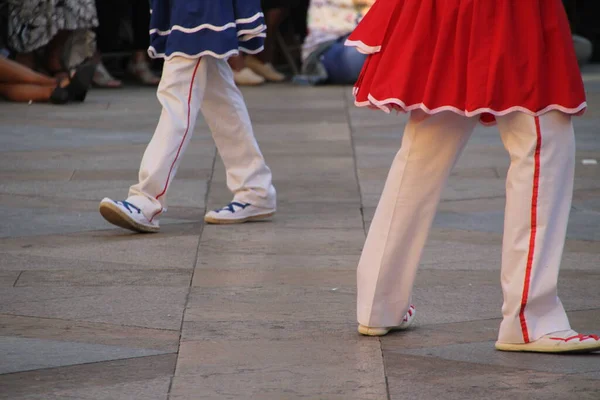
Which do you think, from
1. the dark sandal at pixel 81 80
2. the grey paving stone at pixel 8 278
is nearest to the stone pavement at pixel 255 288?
the grey paving stone at pixel 8 278

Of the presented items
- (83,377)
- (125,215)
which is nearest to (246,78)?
(125,215)

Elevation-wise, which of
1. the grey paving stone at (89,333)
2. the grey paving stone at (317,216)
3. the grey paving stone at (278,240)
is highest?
the grey paving stone at (89,333)

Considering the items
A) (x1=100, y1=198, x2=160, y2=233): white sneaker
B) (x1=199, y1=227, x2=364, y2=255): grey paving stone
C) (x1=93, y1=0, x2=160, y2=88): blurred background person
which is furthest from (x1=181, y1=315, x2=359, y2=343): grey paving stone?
(x1=93, y1=0, x2=160, y2=88): blurred background person

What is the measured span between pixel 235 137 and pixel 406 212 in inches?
93.0

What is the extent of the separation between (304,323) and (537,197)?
39.3 inches

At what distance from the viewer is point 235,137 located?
240 inches

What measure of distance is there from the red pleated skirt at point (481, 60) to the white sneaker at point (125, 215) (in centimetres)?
223

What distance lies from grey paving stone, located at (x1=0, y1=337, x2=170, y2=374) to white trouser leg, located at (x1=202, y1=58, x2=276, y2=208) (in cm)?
227

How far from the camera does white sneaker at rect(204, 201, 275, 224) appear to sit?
6.06 m

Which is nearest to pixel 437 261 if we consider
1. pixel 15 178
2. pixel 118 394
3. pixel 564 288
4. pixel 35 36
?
pixel 564 288

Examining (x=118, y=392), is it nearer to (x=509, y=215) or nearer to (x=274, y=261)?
(x=509, y=215)

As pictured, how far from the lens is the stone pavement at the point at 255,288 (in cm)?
357

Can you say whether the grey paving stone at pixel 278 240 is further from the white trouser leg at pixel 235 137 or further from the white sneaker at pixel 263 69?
the white sneaker at pixel 263 69

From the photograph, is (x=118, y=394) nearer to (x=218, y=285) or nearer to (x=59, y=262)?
(x=218, y=285)
